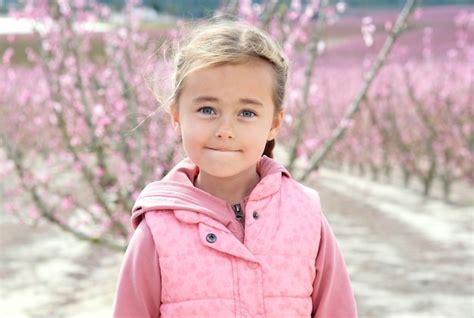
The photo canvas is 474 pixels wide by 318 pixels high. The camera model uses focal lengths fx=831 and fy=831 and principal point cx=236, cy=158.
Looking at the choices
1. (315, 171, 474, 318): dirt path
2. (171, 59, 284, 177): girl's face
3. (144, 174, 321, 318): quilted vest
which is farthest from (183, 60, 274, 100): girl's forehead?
(315, 171, 474, 318): dirt path

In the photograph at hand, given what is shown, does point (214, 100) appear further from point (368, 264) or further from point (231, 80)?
point (368, 264)

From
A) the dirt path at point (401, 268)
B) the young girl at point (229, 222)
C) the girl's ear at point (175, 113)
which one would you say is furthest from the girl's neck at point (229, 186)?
the dirt path at point (401, 268)

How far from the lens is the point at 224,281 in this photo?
1658 mm

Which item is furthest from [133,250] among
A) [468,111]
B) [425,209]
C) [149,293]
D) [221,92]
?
[468,111]

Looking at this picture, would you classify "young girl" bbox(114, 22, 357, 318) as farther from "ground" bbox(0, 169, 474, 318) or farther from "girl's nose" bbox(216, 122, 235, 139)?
"ground" bbox(0, 169, 474, 318)

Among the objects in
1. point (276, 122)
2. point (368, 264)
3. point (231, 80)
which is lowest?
point (368, 264)

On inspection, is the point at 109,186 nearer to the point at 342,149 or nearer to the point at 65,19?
the point at 65,19

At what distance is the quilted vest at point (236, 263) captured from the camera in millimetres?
1655

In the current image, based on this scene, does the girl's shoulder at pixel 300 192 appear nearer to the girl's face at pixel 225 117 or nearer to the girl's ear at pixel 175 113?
the girl's face at pixel 225 117

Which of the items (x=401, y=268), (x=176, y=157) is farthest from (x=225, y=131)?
(x=401, y=268)

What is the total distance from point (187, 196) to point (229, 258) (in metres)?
0.17

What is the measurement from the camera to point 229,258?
1.68 metres

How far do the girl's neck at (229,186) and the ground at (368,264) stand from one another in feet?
10.4

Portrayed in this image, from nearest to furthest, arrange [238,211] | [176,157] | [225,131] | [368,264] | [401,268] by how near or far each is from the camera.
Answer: [225,131] → [238,211] → [176,157] → [401,268] → [368,264]
